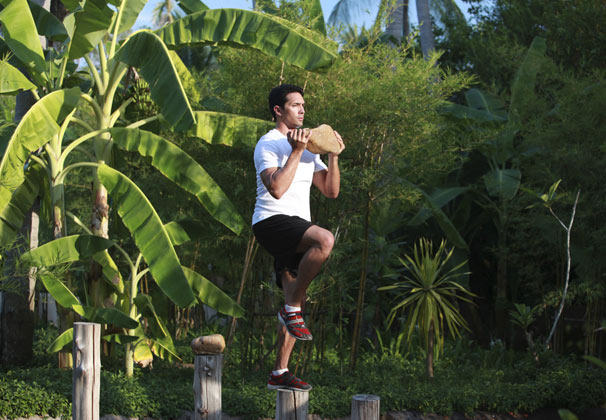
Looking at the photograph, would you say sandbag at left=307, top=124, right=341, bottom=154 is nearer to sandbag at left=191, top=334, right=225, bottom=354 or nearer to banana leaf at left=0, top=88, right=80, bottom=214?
sandbag at left=191, top=334, right=225, bottom=354

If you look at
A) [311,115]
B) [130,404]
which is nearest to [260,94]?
[311,115]

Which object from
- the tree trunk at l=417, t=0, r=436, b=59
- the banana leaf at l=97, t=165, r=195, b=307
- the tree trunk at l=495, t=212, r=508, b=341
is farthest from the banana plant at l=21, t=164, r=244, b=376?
the tree trunk at l=417, t=0, r=436, b=59

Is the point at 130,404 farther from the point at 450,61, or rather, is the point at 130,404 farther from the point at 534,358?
the point at 450,61

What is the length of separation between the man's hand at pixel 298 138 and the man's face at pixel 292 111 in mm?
357

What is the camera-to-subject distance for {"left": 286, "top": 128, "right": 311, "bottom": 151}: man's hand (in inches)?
134

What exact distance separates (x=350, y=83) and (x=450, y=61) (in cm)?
962

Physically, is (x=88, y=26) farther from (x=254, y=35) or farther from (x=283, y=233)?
(x=283, y=233)

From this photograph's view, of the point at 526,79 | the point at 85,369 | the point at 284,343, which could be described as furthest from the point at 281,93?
the point at 526,79

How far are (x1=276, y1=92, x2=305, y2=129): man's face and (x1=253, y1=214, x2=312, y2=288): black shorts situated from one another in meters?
0.53

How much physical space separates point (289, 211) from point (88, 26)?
11.7 feet

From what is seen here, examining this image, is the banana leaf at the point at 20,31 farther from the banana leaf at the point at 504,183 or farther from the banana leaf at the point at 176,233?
the banana leaf at the point at 504,183

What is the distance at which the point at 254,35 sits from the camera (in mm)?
5957

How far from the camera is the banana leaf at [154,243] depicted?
5.70m

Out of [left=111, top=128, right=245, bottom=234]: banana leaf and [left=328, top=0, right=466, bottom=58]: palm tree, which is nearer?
[left=111, top=128, right=245, bottom=234]: banana leaf
